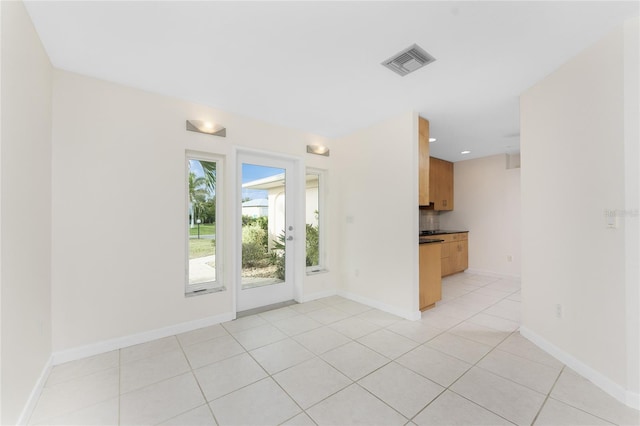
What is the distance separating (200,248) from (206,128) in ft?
4.67

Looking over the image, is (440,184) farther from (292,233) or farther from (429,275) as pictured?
(292,233)

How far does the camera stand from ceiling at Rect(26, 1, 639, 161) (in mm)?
1666

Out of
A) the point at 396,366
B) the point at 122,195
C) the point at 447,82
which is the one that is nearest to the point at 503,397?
the point at 396,366

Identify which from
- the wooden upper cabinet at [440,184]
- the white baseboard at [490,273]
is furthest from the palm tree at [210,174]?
the white baseboard at [490,273]

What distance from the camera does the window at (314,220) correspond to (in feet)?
13.8

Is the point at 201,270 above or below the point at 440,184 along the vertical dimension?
below

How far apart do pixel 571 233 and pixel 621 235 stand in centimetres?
39

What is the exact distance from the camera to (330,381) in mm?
1979

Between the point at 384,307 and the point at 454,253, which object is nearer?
the point at 384,307

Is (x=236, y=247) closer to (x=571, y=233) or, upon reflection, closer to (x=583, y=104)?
(x=571, y=233)

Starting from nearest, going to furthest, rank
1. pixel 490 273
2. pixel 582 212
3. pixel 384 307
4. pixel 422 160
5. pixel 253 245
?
pixel 582 212 < pixel 422 160 < pixel 384 307 < pixel 253 245 < pixel 490 273

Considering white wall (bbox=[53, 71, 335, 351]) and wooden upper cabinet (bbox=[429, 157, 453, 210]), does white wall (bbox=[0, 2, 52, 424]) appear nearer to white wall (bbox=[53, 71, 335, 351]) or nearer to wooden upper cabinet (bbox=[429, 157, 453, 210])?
white wall (bbox=[53, 71, 335, 351])

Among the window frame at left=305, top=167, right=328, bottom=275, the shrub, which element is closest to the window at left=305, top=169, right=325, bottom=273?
the window frame at left=305, top=167, right=328, bottom=275

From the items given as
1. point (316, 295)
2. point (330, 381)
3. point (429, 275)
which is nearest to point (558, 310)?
point (429, 275)
